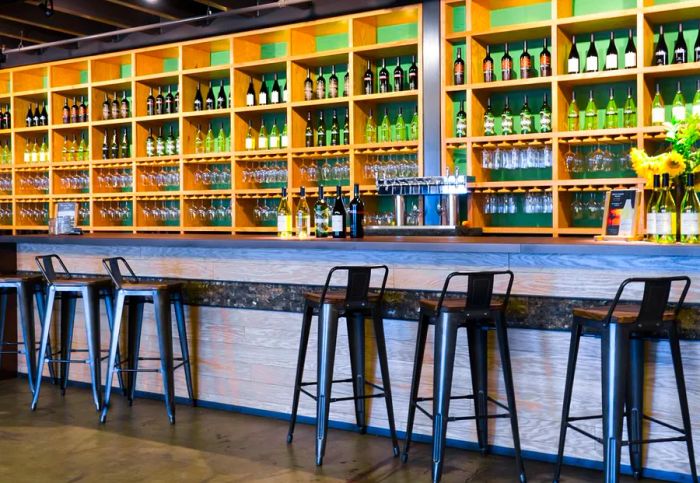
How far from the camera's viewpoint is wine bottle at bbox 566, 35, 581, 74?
17.8 ft

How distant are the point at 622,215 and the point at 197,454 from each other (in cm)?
228

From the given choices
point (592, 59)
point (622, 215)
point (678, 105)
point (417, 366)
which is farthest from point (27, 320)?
point (678, 105)

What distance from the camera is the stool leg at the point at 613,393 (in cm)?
288

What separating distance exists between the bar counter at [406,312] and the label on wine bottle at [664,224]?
0.58ft

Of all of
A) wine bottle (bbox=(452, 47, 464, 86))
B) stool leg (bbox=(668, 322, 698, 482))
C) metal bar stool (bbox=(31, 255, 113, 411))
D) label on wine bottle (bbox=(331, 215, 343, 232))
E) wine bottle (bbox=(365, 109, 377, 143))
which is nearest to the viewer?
stool leg (bbox=(668, 322, 698, 482))

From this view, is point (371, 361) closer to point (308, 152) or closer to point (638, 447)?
point (638, 447)

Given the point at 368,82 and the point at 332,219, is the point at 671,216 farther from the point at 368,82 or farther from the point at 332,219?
the point at 368,82

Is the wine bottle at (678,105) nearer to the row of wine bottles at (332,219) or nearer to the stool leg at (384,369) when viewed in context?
the row of wine bottles at (332,219)

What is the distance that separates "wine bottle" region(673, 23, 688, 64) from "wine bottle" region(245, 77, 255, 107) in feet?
10.9

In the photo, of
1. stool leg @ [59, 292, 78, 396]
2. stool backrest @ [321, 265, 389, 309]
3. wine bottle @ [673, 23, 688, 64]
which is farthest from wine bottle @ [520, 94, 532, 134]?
stool leg @ [59, 292, 78, 396]

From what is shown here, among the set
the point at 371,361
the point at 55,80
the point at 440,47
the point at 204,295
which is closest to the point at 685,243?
the point at 371,361

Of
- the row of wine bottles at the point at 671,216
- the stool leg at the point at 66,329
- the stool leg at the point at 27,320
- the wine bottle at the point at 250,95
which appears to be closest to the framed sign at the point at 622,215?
the row of wine bottles at the point at 671,216

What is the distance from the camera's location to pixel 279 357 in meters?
4.32

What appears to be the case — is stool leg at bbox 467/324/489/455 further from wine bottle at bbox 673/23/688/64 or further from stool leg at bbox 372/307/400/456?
wine bottle at bbox 673/23/688/64
